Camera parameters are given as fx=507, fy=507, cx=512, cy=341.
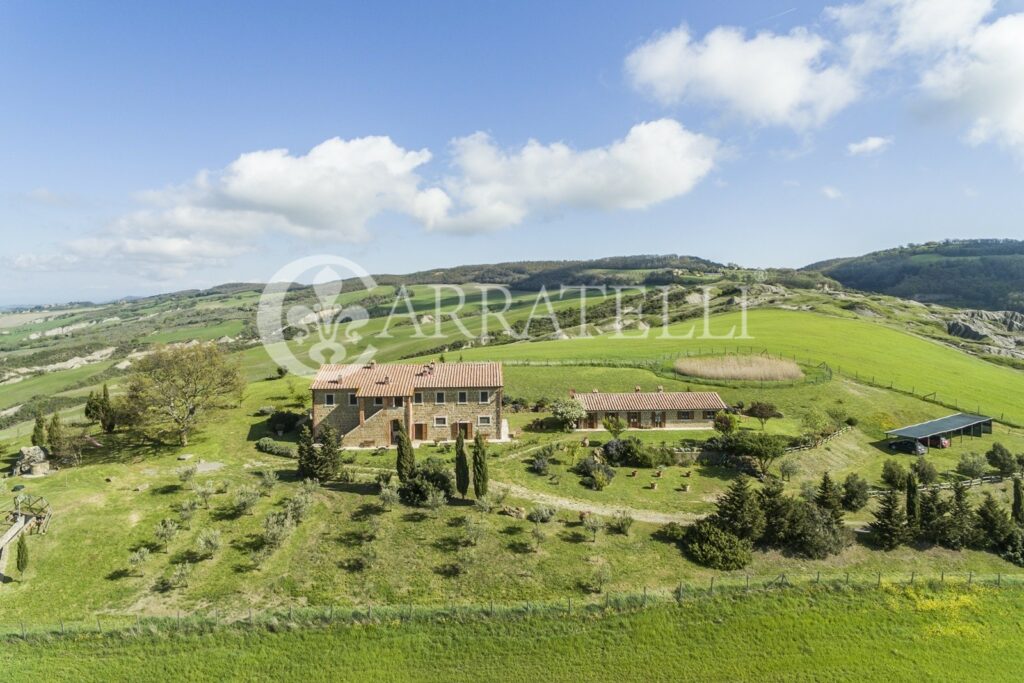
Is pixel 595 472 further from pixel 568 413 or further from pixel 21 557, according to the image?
pixel 21 557

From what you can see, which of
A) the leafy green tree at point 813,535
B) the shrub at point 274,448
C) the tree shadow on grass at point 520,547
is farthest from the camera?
the shrub at point 274,448

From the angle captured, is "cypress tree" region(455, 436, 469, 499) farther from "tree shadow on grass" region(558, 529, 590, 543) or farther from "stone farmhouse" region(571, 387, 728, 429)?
"stone farmhouse" region(571, 387, 728, 429)

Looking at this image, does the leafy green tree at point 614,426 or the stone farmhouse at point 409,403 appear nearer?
the stone farmhouse at point 409,403

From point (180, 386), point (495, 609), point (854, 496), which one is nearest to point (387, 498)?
point (495, 609)

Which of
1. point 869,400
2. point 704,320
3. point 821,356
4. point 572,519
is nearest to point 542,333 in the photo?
point 704,320

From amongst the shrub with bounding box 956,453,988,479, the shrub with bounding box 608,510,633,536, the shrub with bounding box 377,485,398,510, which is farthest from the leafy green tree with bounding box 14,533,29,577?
the shrub with bounding box 956,453,988,479

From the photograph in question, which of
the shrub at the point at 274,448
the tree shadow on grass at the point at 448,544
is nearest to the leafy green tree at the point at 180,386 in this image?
the shrub at the point at 274,448

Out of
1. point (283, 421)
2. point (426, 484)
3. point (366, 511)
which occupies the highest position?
point (283, 421)

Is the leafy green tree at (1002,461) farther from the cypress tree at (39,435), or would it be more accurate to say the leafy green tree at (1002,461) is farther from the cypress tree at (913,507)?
the cypress tree at (39,435)
